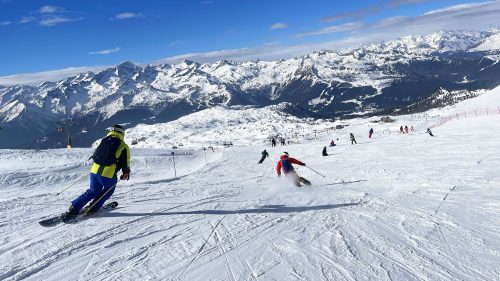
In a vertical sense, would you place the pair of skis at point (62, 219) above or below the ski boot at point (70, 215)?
below

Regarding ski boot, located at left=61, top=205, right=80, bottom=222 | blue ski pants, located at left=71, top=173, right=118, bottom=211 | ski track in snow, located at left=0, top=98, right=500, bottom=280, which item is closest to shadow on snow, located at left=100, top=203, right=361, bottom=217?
ski track in snow, located at left=0, top=98, right=500, bottom=280

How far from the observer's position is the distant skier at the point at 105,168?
9.91 meters

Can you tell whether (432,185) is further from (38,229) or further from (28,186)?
(28,186)

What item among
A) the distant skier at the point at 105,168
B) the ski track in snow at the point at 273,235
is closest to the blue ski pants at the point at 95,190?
the distant skier at the point at 105,168

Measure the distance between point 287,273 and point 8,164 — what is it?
2827 centimetres

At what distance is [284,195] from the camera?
1316 centimetres

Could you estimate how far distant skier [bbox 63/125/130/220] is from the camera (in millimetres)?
9906

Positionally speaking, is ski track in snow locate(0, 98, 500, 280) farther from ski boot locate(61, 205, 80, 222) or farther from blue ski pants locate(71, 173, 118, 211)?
blue ski pants locate(71, 173, 118, 211)

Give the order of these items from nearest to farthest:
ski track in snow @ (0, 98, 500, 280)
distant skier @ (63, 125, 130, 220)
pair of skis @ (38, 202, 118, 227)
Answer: ski track in snow @ (0, 98, 500, 280) → pair of skis @ (38, 202, 118, 227) → distant skier @ (63, 125, 130, 220)

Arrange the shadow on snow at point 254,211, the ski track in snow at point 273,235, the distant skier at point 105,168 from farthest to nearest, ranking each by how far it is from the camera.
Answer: the shadow on snow at point 254,211 → the distant skier at point 105,168 → the ski track in snow at point 273,235

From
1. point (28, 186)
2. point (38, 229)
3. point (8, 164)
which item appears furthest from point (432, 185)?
point (8, 164)

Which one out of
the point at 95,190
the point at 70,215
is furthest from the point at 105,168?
the point at 70,215

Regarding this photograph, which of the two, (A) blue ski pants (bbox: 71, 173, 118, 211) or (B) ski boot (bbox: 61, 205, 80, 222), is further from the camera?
(A) blue ski pants (bbox: 71, 173, 118, 211)

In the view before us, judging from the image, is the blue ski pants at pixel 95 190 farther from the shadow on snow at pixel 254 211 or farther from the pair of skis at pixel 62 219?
the shadow on snow at pixel 254 211
